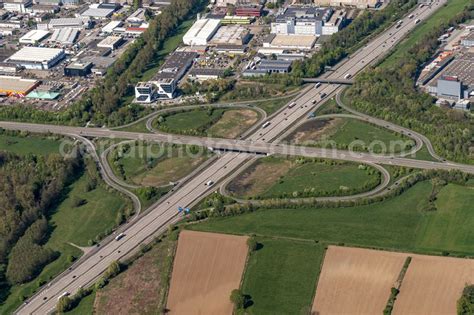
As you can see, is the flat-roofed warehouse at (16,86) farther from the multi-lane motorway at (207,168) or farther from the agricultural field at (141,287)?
the agricultural field at (141,287)

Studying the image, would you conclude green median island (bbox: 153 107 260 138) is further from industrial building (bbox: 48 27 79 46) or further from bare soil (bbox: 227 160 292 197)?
industrial building (bbox: 48 27 79 46)

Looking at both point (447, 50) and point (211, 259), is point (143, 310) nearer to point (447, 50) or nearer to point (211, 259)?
point (211, 259)

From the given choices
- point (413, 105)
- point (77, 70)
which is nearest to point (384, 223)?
point (413, 105)

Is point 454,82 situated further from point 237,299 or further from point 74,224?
point 74,224

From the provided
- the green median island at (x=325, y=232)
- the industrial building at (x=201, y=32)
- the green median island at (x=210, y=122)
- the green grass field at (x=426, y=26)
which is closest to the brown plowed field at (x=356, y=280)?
the green median island at (x=325, y=232)

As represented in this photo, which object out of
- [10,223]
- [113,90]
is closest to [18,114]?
[113,90]

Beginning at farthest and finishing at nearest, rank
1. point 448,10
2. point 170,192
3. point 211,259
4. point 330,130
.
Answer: point 448,10 → point 330,130 → point 170,192 → point 211,259
